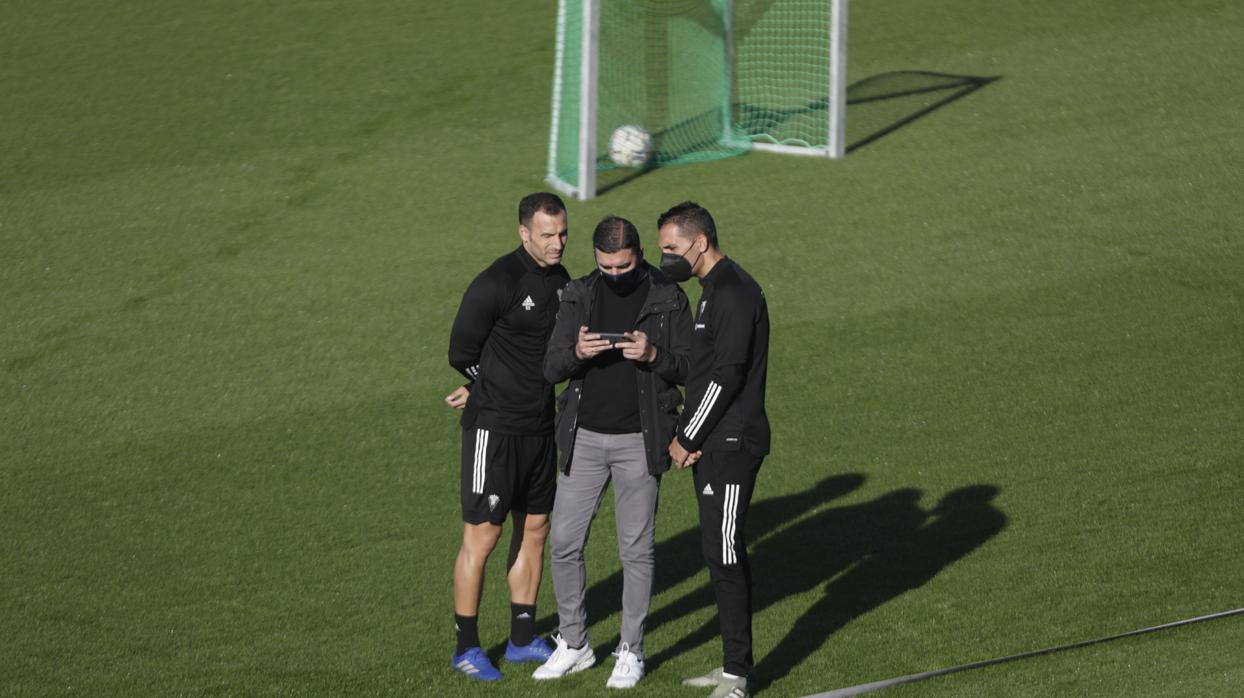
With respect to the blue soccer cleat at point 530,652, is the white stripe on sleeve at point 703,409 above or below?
above

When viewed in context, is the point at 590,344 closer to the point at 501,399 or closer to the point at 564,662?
the point at 501,399

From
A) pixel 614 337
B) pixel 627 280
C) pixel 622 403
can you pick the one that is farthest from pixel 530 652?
pixel 627 280

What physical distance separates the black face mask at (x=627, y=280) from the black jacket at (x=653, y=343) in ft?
0.13

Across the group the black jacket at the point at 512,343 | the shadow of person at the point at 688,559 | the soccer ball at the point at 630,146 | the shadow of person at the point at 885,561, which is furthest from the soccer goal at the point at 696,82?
the black jacket at the point at 512,343

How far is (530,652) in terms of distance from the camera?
265 inches

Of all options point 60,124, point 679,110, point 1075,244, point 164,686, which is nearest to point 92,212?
point 60,124

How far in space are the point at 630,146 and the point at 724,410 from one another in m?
7.94

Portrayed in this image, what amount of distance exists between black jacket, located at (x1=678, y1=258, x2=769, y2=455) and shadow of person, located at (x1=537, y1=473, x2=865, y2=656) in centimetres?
130

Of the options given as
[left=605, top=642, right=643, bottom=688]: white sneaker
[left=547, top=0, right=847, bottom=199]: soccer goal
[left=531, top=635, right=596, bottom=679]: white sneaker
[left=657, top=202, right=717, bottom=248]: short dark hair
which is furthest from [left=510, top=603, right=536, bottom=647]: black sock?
[left=547, top=0, right=847, bottom=199]: soccer goal

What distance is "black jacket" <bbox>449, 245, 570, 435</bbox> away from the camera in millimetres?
6395

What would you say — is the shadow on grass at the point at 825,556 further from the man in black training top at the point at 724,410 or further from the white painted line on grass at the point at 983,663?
the man in black training top at the point at 724,410

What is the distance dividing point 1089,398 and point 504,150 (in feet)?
21.5

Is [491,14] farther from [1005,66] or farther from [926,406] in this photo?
[926,406]

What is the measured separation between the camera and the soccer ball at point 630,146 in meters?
13.6
